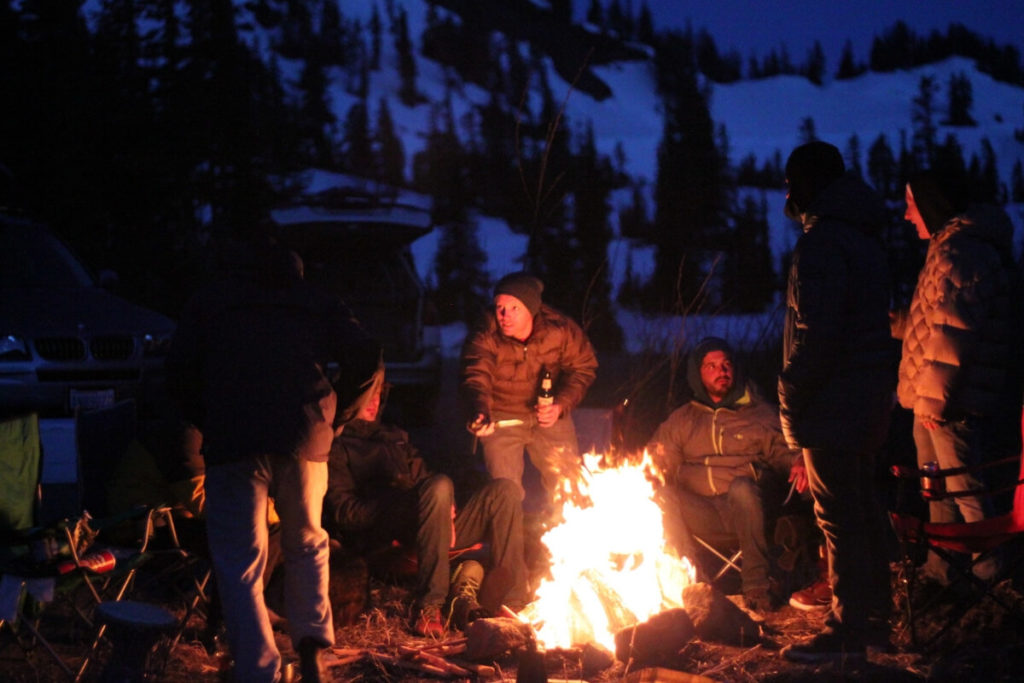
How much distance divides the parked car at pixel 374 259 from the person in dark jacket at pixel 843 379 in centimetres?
538

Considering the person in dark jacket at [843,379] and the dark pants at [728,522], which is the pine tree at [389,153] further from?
the person in dark jacket at [843,379]

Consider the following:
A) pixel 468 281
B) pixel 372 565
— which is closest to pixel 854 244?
pixel 372 565

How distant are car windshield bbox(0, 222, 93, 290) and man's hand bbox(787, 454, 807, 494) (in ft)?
20.5

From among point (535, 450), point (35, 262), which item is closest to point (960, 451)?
point (535, 450)

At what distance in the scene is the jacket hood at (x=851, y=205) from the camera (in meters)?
3.80

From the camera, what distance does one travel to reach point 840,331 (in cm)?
374

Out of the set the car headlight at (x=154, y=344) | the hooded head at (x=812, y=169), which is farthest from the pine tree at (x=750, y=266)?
the hooded head at (x=812, y=169)

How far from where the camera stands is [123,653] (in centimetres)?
345

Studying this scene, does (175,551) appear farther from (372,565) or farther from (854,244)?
(854,244)

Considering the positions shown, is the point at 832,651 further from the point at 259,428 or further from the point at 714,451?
the point at 259,428

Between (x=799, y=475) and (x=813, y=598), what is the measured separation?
0.56 metres

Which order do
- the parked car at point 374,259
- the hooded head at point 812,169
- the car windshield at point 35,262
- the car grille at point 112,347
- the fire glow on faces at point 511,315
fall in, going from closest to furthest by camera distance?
the hooded head at point 812,169 → the fire glow on faces at point 511,315 → the car grille at point 112,347 → the car windshield at point 35,262 → the parked car at point 374,259

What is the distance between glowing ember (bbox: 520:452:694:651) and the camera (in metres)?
4.34

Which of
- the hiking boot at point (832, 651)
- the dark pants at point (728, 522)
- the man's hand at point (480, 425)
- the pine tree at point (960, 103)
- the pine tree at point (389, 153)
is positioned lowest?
the hiking boot at point (832, 651)
